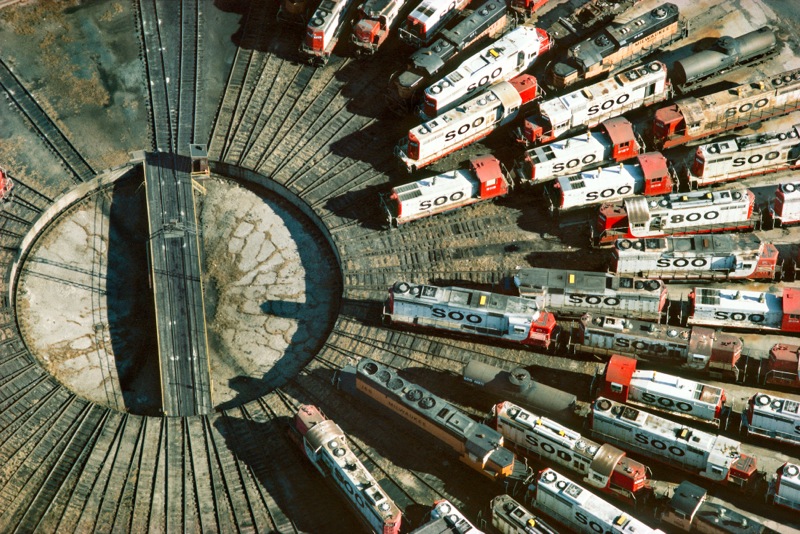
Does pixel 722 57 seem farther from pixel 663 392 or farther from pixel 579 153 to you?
pixel 663 392

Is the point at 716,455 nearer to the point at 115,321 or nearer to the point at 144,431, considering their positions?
the point at 144,431

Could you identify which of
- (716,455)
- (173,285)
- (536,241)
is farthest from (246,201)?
(716,455)

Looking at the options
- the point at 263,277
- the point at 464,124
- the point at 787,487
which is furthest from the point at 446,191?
the point at 787,487

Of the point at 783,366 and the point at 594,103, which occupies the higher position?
the point at 594,103

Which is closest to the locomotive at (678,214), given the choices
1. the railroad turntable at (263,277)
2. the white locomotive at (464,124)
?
the railroad turntable at (263,277)

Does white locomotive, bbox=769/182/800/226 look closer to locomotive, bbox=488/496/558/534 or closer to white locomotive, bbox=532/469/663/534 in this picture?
white locomotive, bbox=532/469/663/534
